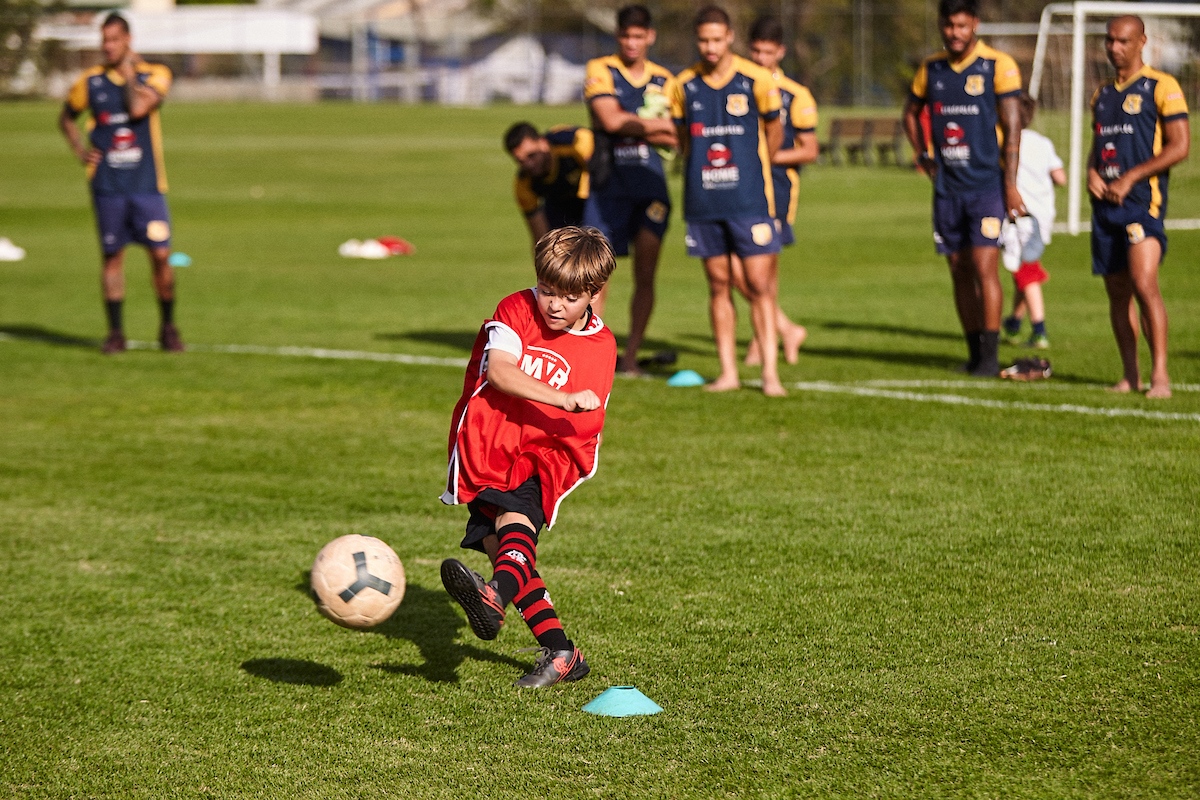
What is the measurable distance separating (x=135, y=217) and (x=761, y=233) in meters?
5.47

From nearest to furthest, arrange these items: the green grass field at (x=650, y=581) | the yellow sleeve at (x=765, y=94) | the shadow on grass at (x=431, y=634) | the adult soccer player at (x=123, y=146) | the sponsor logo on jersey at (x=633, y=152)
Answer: the green grass field at (x=650, y=581) → the shadow on grass at (x=431, y=634) → the yellow sleeve at (x=765, y=94) → the sponsor logo on jersey at (x=633, y=152) → the adult soccer player at (x=123, y=146)

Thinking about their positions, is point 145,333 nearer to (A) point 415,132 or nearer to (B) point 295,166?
(B) point 295,166

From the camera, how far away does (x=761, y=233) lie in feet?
32.4

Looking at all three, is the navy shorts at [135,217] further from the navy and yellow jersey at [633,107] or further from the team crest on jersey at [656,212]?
the team crest on jersey at [656,212]

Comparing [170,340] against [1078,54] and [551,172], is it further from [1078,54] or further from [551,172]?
[1078,54]

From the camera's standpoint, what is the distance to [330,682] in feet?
16.4

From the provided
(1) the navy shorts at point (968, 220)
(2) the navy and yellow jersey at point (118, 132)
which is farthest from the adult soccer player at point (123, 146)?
(1) the navy shorts at point (968, 220)

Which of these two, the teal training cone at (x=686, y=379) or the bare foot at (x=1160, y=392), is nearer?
the bare foot at (x=1160, y=392)

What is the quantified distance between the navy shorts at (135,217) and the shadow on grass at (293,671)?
24.9 feet

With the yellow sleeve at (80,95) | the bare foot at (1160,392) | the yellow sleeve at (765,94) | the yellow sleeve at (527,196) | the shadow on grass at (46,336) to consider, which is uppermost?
the yellow sleeve at (80,95)

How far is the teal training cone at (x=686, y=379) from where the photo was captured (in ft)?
34.4

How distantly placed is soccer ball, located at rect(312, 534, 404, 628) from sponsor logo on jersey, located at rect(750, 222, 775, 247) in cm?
550

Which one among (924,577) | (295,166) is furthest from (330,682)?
(295,166)

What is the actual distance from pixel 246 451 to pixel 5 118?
2070 inches
